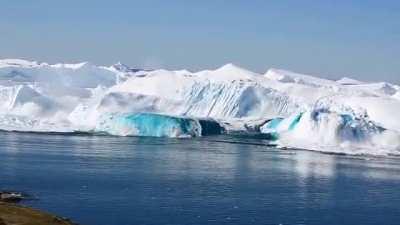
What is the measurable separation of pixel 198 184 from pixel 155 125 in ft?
209

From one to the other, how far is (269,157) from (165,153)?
11.3 m

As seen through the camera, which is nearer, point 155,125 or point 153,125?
point 153,125

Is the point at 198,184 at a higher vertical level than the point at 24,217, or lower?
higher

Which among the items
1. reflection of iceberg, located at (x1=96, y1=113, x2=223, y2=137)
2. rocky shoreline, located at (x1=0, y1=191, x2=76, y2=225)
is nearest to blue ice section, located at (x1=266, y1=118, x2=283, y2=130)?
reflection of iceberg, located at (x1=96, y1=113, x2=223, y2=137)

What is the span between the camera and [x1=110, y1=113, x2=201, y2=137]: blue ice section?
121 meters

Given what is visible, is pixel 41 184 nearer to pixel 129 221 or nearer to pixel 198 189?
pixel 198 189

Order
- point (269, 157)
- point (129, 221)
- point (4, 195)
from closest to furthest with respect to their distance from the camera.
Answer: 1. point (129, 221)
2. point (4, 195)
3. point (269, 157)

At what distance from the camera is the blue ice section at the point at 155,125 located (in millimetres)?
120938

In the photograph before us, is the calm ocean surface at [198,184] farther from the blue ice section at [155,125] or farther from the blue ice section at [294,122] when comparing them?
the blue ice section at [155,125]

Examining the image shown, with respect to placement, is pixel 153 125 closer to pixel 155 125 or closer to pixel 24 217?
pixel 155 125

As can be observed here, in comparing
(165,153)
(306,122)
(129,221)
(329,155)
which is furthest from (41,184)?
(306,122)

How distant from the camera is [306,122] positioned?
106 meters

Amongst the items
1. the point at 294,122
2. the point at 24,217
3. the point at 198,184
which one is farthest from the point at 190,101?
the point at 24,217

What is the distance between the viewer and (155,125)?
122 meters
